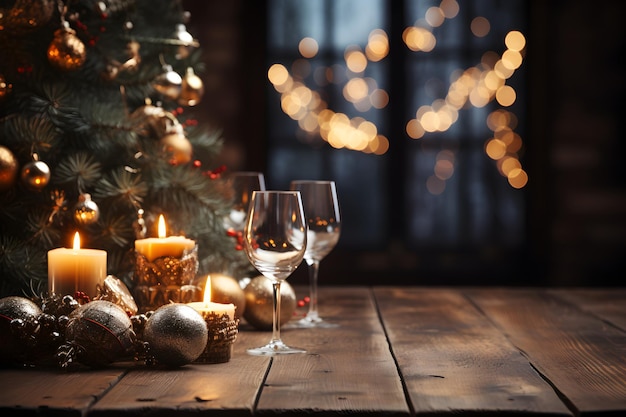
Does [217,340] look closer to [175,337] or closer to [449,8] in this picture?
[175,337]

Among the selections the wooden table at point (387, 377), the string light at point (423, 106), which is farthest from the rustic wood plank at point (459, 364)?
the string light at point (423, 106)

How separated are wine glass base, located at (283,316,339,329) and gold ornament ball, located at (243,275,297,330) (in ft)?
0.07

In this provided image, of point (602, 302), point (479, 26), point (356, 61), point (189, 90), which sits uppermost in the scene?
point (479, 26)

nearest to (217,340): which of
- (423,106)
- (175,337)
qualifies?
(175,337)

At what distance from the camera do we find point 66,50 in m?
1.54

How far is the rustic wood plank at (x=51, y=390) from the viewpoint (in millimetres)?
912

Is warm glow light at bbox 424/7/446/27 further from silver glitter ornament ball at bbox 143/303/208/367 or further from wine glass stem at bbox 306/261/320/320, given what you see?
silver glitter ornament ball at bbox 143/303/208/367

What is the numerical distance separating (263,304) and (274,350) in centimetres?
23

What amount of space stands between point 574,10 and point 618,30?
195 mm

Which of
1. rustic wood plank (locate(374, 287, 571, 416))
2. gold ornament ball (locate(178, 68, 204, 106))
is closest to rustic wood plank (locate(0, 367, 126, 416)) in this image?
rustic wood plank (locate(374, 287, 571, 416))

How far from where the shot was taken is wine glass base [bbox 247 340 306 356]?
123cm

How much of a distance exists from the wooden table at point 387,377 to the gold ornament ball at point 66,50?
55 cm

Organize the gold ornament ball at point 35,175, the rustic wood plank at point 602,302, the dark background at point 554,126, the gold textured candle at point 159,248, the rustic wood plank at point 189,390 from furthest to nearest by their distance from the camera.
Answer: the dark background at point 554,126
the rustic wood plank at point 602,302
the gold ornament ball at point 35,175
the gold textured candle at point 159,248
the rustic wood plank at point 189,390

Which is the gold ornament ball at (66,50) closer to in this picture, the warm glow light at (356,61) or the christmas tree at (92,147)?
the christmas tree at (92,147)
